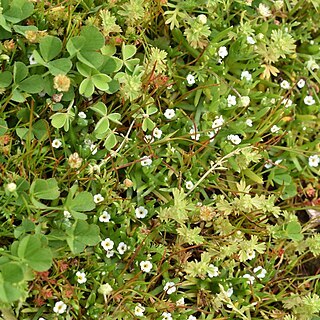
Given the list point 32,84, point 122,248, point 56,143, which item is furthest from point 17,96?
point 122,248

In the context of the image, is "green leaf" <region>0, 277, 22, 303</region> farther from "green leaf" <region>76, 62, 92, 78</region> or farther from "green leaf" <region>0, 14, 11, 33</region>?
"green leaf" <region>0, 14, 11, 33</region>

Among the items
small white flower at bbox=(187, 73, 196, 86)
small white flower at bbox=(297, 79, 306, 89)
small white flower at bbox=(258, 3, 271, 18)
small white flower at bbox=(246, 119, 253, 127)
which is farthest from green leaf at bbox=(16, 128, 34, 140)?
small white flower at bbox=(297, 79, 306, 89)

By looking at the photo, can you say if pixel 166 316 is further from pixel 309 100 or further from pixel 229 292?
pixel 309 100

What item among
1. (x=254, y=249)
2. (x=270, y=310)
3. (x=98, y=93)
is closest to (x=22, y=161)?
(x=98, y=93)

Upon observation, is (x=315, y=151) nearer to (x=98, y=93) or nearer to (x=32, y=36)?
(x=98, y=93)

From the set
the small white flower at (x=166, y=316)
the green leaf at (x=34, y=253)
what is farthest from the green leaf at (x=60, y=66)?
the small white flower at (x=166, y=316)
